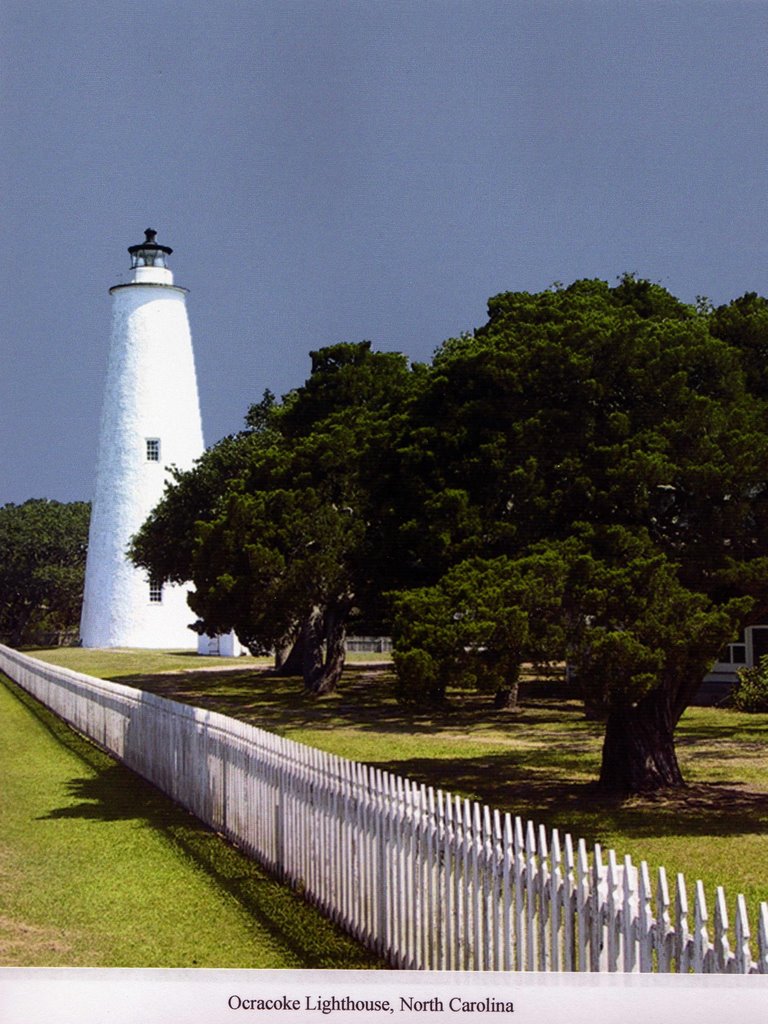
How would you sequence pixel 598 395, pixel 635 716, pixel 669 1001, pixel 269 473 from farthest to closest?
pixel 269 473, pixel 635 716, pixel 598 395, pixel 669 1001

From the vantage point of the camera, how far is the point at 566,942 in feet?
18.0

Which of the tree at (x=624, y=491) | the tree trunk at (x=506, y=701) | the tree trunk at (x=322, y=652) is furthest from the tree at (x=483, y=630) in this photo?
the tree trunk at (x=322, y=652)

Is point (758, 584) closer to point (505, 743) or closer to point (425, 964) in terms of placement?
point (425, 964)

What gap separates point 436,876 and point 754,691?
57.7ft

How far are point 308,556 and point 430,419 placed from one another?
18.6ft

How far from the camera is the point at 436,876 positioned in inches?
265

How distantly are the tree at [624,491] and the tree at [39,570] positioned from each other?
26045 millimetres

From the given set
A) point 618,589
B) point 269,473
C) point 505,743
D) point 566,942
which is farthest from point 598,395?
point 269,473

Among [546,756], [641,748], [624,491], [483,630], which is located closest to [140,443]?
[546,756]

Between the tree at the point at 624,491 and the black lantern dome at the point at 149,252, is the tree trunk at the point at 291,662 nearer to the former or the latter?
the tree at the point at 624,491

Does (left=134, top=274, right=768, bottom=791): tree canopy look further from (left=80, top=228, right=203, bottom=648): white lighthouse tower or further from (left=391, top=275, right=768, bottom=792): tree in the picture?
(left=80, top=228, right=203, bottom=648): white lighthouse tower

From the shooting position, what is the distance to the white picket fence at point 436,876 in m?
4.96

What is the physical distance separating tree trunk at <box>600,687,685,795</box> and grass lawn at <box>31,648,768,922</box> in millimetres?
239

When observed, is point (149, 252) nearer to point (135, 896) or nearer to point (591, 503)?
point (591, 503)
